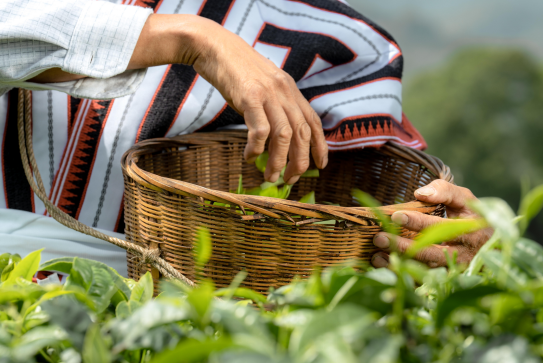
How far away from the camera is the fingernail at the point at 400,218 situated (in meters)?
0.46

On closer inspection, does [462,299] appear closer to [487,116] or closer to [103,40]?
[103,40]

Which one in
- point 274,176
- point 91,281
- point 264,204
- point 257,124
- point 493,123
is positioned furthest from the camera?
point 493,123

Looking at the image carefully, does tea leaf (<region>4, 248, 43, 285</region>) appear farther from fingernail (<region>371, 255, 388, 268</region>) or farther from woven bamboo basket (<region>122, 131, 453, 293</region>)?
fingernail (<region>371, 255, 388, 268</region>)

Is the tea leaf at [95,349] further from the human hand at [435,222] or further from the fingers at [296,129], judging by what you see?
the fingers at [296,129]

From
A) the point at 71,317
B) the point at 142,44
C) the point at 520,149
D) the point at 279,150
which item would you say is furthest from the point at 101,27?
the point at 520,149

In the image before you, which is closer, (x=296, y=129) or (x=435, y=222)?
(x=435, y=222)

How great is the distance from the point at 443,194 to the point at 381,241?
0.32 feet

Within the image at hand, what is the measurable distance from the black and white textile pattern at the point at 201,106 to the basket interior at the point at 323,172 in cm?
5

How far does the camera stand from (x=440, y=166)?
64 cm

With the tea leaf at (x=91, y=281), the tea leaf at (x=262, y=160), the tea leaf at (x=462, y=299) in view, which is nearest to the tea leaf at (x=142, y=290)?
the tea leaf at (x=91, y=281)

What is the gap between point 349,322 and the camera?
16 centimetres

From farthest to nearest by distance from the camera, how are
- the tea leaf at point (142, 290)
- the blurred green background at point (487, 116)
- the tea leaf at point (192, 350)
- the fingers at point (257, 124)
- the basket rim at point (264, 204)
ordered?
the blurred green background at point (487, 116), the fingers at point (257, 124), the basket rim at point (264, 204), the tea leaf at point (142, 290), the tea leaf at point (192, 350)

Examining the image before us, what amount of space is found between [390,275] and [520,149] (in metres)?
7.79

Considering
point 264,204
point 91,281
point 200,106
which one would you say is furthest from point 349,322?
point 200,106
